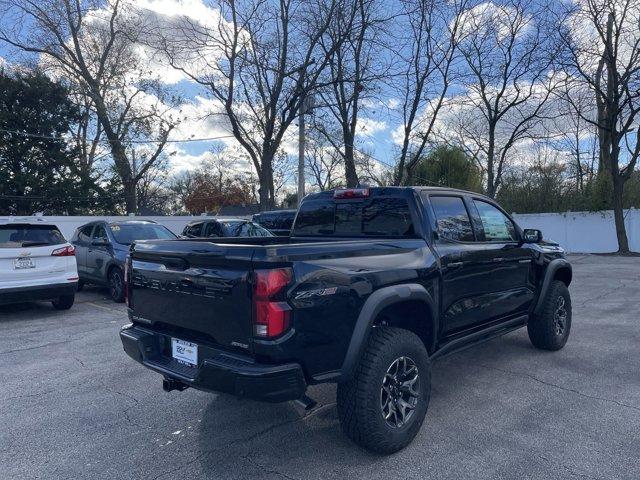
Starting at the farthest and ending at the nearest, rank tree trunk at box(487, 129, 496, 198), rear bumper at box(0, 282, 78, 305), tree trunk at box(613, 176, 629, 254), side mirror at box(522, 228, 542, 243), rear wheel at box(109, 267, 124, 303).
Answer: tree trunk at box(487, 129, 496, 198) < tree trunk at box(613, 176, 629, 254) < rear wheel at box(109, 267, 124, 303) < rear bumper at box(0, 282, 78, 305) < side mirror at box(522, 228, 542, 243)

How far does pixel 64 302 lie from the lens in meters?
8.83

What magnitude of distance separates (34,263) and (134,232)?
2388 mm

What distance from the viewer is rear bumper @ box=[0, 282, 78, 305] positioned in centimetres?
770

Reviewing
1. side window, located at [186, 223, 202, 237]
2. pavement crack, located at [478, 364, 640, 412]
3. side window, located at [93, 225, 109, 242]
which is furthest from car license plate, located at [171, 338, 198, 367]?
side window, located at [186, 223, 202, 237]

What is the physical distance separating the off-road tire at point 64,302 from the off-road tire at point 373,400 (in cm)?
729

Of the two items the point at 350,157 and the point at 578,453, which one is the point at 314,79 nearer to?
the point at 350,157

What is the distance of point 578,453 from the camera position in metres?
3.30

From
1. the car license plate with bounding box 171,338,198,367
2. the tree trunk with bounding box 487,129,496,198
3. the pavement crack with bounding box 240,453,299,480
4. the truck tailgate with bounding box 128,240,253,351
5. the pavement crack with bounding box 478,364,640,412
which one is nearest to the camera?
the truck tailgate with bounding box 128,240,253,351

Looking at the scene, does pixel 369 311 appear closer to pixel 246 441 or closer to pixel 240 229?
pixel 246 441

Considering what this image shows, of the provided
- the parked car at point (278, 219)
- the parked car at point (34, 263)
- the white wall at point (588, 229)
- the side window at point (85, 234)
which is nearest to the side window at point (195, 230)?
the side window at point (85, 234)

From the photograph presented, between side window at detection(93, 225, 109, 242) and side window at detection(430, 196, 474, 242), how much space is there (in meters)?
7.75

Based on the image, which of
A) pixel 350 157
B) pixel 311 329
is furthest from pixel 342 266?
pixel 350 157

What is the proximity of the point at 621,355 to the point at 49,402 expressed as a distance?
6.17m

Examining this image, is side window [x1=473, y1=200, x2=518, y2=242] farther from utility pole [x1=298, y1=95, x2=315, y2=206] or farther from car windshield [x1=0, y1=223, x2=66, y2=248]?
utility pole [x1=298, y1=95, x2=315, y2=206]
